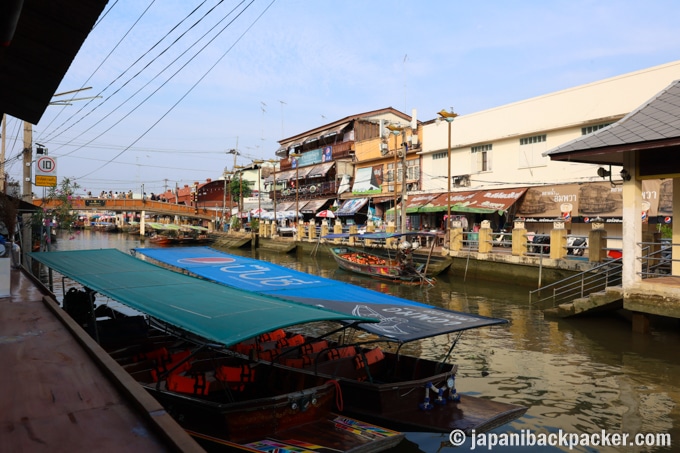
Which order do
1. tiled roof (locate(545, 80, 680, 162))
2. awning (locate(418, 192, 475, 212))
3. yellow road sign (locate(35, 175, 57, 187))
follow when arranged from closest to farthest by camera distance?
tiled roof (locate(545, 80, 680, 162)) → yellow road sign (locate(35, 175, 57, 187)) → awning (locate(418, 192, 475, 212))

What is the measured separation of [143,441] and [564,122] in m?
25.6

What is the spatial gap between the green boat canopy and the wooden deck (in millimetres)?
1137

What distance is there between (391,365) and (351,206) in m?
32.0

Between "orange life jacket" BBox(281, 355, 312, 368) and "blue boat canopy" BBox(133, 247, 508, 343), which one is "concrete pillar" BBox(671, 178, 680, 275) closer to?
"blue boat canopy" BBox(133, 247, 508, 343)

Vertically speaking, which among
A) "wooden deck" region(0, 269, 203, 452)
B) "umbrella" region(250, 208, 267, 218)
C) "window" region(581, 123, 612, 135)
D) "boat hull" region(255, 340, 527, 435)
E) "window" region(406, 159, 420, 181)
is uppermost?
"window" region(581, 123, 612, 135)

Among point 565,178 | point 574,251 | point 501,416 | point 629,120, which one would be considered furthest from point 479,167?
point 501,416

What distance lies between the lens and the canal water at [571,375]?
741 cm

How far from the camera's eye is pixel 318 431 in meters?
6.34

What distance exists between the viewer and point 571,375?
9.99 metres

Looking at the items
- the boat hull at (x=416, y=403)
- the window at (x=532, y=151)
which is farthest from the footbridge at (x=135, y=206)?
the boat hull at (x=416, y=403)

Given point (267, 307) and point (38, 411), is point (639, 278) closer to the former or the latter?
point (267, 307)

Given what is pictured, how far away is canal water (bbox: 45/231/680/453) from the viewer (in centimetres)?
741

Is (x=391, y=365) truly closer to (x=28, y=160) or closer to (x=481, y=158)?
(x=28, y=160)

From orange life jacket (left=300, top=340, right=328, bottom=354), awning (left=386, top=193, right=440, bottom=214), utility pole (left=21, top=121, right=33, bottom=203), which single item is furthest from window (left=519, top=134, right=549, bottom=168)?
utility pole (left=21, top=121, right=33, bottom=203)
